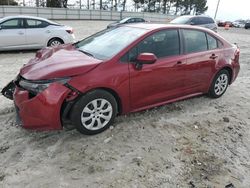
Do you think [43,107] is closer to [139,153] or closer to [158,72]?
[139,153]

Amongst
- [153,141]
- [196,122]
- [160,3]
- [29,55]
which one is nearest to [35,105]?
[153,141]

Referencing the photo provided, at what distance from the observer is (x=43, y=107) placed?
3713 mm

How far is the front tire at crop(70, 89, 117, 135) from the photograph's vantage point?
388 cm

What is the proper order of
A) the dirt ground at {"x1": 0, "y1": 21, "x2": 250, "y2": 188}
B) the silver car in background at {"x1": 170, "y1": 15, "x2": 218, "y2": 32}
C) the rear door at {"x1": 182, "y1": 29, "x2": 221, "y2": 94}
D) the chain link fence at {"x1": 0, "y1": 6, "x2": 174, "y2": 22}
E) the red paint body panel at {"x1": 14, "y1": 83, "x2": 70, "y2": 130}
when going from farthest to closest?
the chain link fence at {"x1": 0, "y1": 6, "x2": 174, "y2": 22} < the silver car in background at {"x1": 170, "y1": 15, "x2": 218, "y2": 32} < the rear door at {"x1": 182, "y1": 29, "x2": 221, "y2": 94} < the red paint body panel at {"x1": 14, "y1": 83, "x2": 70, "y2": 130} < the dirt ground at {"x1": 0, "y1": 21, "x2": 250, "y2": 188}

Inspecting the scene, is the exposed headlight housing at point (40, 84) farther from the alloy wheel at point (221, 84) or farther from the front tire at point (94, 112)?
the alloy wheel at point (221, 84)

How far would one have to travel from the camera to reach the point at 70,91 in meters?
3.76

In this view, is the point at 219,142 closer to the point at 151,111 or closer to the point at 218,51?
the point at 151,111

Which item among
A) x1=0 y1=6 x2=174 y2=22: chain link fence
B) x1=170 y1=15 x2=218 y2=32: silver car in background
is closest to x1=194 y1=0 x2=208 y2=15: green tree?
x1=0 y1=6 x2=174 y2=22: chain link fence

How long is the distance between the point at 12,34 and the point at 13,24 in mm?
385

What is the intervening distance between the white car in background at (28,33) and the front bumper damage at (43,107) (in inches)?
270

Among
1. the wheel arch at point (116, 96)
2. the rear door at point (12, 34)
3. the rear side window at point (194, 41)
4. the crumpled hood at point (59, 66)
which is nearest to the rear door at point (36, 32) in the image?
the rear door at point (12, 34)

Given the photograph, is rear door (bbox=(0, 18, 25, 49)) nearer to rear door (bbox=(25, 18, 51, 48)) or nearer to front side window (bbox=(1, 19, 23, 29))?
front side window (bbox=(1, 19, 23, 29))

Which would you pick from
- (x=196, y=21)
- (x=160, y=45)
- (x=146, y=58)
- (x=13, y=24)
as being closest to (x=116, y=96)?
(x=146, y=58)

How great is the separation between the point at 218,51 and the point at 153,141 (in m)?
2.53
